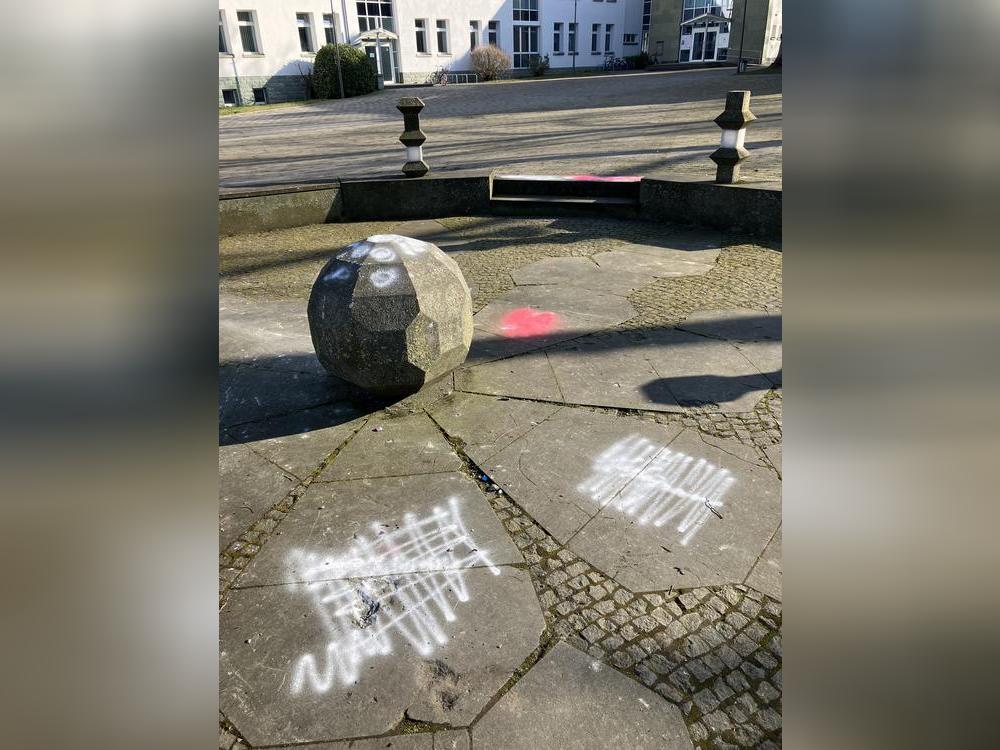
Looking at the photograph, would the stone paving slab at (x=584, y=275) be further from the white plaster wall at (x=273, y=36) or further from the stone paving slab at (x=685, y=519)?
the white plaster wall at (x=273, y=36)

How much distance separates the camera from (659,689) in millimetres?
2291

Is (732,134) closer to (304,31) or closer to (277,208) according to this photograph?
(277,208)

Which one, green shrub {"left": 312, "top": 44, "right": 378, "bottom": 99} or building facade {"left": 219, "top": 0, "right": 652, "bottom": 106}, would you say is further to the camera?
building facade {"left": 219, "top": 0, "right": 652, "bottom": 106}

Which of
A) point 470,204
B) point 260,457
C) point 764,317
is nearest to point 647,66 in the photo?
point 470,204

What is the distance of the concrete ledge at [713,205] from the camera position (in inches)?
313

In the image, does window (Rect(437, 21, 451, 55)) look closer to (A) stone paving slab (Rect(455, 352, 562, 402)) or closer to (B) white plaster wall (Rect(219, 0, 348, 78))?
(B) white plaster wall (Rect(219, 0, 348, 78))

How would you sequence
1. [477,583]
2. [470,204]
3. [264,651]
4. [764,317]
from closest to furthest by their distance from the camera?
[264,651], [477,583], [764,317], [470,204]

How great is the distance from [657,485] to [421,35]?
43562mm

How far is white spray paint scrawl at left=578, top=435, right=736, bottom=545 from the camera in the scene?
10.4 ft

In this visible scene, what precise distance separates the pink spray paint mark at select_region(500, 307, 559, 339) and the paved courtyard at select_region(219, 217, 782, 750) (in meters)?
0.03

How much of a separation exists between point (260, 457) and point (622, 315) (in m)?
3.48

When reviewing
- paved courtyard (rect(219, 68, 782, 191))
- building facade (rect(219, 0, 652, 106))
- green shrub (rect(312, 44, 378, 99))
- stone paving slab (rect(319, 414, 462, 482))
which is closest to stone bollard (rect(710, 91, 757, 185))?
paved courtyard (rect(219, 68, 782, 191))

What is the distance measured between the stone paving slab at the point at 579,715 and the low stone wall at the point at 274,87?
36502mm
